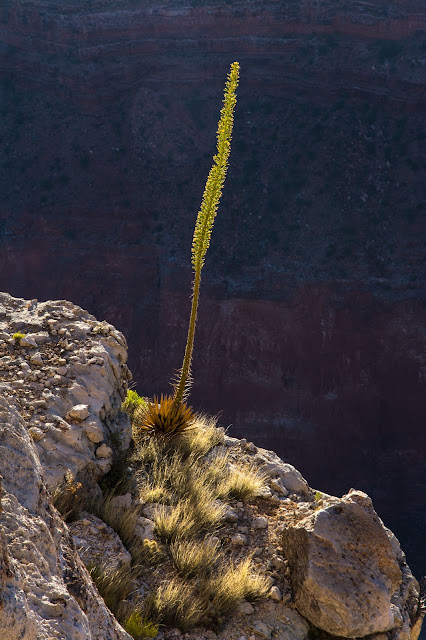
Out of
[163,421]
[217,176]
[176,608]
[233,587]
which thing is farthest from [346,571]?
[217,176]

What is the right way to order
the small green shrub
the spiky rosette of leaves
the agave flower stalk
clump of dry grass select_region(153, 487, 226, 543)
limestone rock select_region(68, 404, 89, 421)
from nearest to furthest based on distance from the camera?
1. the small green shrub
2. clump of dry grass select_region(153, 487, 226, 543)
3. limestone rock select_region(68, 404, 89, 421)
4. the agave flower stalk
5. the spiky rosette of leaves

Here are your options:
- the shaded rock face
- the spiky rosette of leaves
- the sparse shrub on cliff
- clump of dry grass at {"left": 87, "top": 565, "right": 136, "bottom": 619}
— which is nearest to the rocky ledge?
the shaded rock face

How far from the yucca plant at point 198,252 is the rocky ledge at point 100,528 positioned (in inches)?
21.9

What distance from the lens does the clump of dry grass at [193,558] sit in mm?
4680

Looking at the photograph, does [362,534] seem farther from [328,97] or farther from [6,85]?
[6,85]

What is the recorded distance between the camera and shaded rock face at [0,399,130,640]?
1884 mm

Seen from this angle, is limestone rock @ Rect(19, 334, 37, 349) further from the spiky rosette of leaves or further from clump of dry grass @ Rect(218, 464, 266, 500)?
clump of dry grass @ Rect(218, 464, 266, 500)

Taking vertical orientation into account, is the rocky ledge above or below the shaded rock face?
below

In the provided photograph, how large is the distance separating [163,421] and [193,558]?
7.69 feet

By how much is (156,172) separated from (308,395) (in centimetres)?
1538

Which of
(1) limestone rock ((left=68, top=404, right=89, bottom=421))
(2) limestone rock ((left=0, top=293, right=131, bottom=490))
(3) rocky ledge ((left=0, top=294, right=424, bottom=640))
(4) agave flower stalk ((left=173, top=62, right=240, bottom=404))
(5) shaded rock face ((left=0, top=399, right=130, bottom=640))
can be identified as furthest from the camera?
(4) agave flower stalk ((left=173, top=62, right=240, bottom=404))

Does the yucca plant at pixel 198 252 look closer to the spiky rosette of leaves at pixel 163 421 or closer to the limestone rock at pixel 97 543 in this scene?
the spiky rosette of leaves at pixel 163 421

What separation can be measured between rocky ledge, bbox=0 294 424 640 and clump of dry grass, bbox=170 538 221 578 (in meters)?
0.18

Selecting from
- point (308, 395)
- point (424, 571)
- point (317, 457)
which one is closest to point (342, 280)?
point (308, 395)
